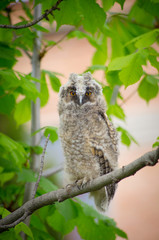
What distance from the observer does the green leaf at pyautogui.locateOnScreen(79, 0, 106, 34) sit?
1493 millimetres

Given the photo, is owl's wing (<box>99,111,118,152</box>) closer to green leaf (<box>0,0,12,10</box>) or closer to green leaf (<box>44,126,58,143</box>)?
green leaf (<box>44,126,58,143</box>)

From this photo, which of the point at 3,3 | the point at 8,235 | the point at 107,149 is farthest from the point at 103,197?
the point at 3,3

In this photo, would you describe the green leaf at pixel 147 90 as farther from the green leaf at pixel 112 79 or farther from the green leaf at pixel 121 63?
the green leaf at pixel 121 63

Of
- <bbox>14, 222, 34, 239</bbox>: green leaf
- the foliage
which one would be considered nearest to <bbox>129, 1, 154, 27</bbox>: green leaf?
the foliage

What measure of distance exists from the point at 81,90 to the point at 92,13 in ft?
1.63

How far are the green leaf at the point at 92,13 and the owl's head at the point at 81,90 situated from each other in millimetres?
313

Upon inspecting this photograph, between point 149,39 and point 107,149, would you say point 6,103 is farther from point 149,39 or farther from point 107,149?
point 149,39

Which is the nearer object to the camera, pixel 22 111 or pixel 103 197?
pixel 103 197

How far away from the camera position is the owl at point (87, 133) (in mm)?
1905

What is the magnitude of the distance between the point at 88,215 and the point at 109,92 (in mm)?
975

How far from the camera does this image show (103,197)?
6.89 feet

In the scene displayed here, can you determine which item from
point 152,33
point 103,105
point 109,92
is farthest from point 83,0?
point 109,92

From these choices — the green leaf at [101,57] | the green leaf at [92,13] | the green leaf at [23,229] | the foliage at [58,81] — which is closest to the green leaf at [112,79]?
the foliage at [58,81]

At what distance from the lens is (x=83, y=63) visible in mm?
5285
